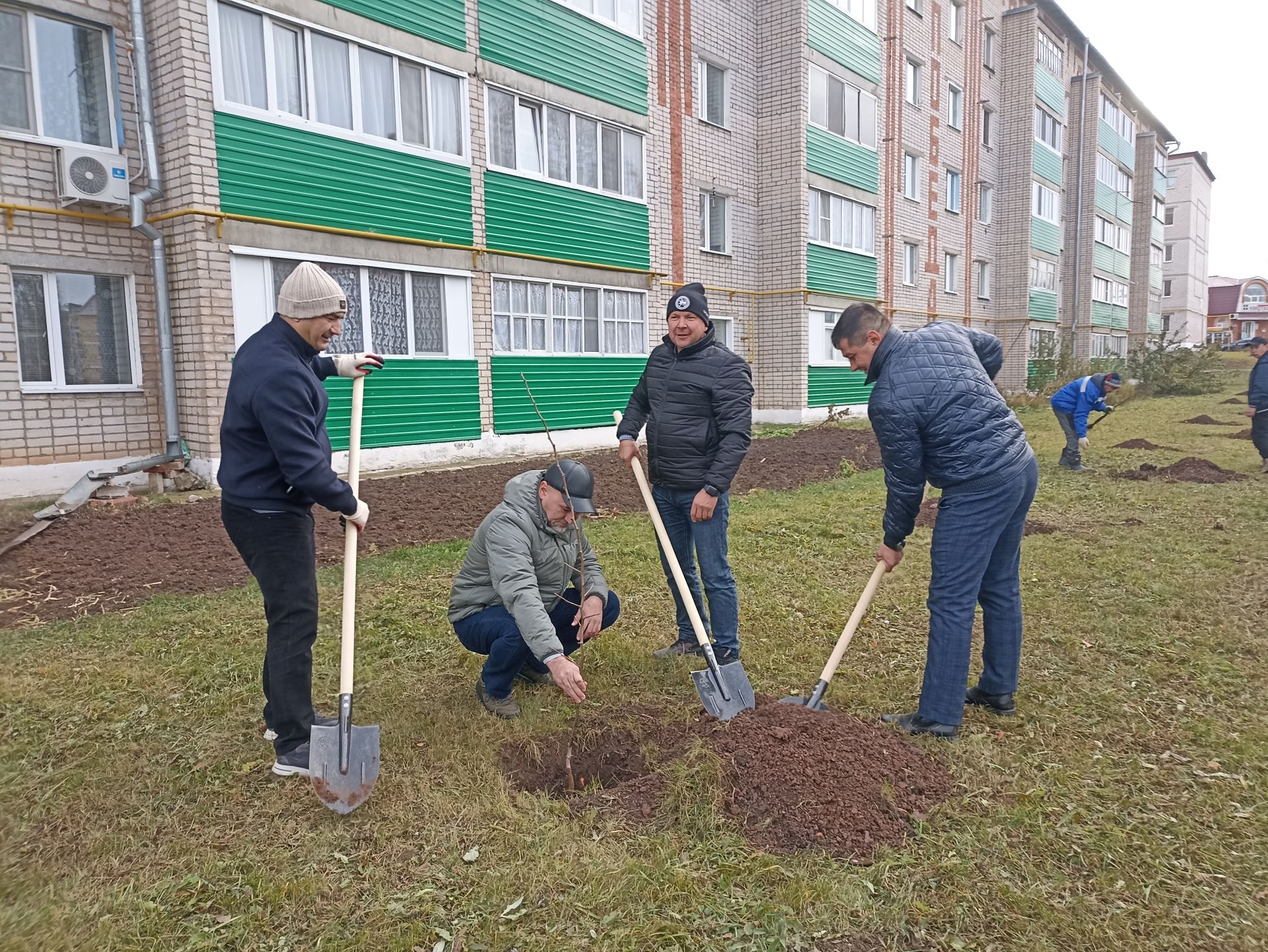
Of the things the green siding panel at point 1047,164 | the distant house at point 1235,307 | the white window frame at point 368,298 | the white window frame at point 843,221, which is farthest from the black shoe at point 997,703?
the distant house at point 1235,307

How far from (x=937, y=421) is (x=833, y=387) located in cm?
1818

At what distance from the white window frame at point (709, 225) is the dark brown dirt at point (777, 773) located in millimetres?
16030

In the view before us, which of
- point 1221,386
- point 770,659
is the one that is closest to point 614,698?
point 770,659

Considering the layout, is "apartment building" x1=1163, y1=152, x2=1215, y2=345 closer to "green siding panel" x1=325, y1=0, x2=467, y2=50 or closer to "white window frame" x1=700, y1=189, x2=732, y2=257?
"white window frame" x1=700, y1=189, x2=732, y2=257

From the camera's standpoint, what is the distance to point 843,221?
2148 centimetres

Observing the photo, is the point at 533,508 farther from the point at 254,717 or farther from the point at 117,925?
the point at 117,925

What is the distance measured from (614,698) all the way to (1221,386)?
36041 millimetres

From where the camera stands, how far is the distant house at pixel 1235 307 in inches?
2625

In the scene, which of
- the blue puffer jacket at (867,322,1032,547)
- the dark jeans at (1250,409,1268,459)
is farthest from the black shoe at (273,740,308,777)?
the dark jeans at (1250,409,1268,459)

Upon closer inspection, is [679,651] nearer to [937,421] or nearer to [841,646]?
[841,646]

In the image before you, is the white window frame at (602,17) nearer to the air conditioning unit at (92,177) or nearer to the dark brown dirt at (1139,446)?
the air conditioning unit at (92,177)

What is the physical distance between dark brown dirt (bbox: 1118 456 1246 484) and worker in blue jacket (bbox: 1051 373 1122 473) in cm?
69

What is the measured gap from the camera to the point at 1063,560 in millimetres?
6871

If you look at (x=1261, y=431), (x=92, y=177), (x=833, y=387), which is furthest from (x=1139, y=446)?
(x=92, y=177)
